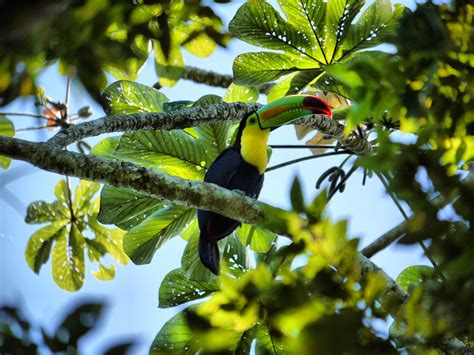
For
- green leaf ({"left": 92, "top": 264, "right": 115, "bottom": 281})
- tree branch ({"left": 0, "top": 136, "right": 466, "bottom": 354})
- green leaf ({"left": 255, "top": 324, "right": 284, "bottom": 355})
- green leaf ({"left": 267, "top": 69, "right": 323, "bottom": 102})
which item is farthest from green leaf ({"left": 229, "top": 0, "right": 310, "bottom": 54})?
green leaf ({"left": 92, "top": 264, "right": 115, "bottom": 281})

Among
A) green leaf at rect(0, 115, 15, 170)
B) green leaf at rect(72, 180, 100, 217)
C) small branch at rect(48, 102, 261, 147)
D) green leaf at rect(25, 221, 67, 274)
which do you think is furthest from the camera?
green leaf at rect(72, 180, 100, 217)

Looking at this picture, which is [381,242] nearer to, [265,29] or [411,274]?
[411,274]

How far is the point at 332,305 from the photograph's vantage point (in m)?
1.53

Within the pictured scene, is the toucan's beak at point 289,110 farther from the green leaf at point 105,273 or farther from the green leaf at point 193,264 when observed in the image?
the green leaf at point 105,273

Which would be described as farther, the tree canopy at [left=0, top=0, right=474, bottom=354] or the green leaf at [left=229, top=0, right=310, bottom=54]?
the green leaf at [left=229, top=0, right=310, bottom=54]

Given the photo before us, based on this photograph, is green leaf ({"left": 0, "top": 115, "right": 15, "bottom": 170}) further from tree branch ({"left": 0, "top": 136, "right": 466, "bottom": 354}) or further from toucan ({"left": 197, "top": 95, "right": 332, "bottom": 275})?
tree branch ({"left": 0, "top": 136, "right": 466, "bottom": 354})

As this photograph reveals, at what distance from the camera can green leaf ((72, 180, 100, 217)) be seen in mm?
4445

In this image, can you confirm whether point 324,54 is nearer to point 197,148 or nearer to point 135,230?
point 197,148

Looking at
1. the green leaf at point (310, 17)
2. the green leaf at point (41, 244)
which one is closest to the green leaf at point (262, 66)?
the green leaf at point (310, 17)

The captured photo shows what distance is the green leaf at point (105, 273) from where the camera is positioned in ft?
14.9

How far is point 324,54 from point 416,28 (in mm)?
1797

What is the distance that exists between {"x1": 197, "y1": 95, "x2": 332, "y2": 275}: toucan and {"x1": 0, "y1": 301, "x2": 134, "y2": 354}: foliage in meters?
1.71

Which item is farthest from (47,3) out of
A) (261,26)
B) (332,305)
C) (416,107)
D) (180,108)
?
(261,26)

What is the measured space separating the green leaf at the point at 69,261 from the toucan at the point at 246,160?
1298mm
